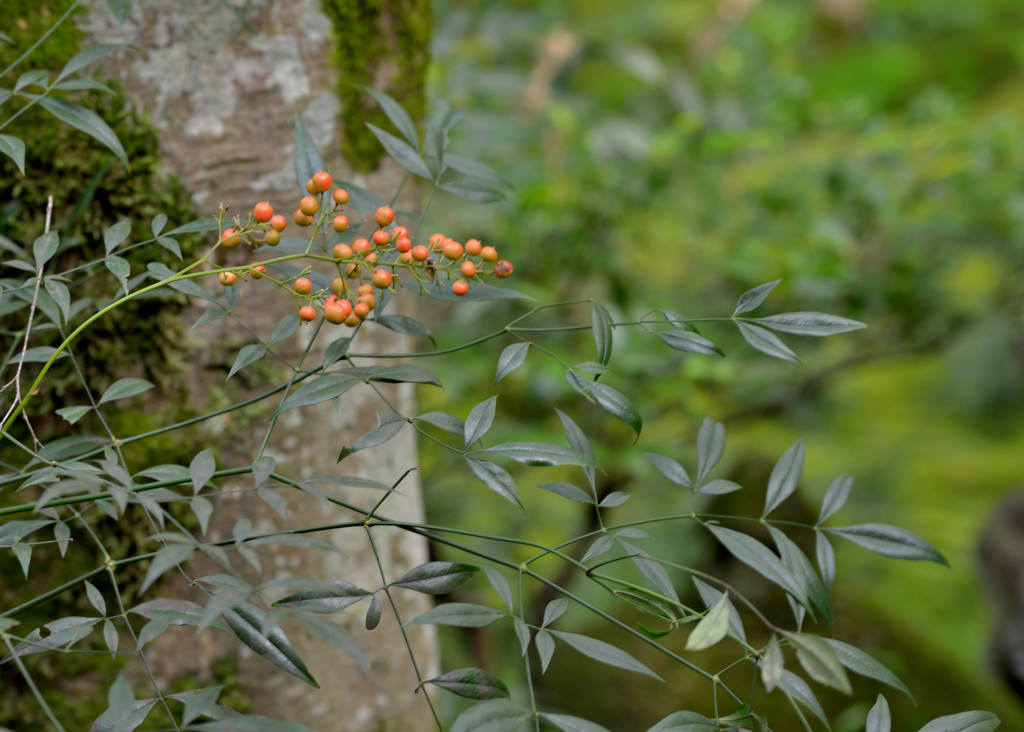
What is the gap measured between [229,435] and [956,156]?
142 cm

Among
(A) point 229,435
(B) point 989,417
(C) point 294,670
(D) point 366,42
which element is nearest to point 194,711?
A: (C) point 294,670

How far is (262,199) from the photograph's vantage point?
71 centimetres

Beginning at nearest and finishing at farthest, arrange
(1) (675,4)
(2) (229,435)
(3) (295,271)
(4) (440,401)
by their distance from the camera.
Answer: (3) (295,271), (2) (229,435), (4) (440,401), (1) (675,4)

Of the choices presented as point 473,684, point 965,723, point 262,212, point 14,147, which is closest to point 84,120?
point 14,147

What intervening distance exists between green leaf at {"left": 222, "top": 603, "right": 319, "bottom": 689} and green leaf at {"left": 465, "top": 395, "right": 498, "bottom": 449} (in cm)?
15

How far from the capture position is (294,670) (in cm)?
40

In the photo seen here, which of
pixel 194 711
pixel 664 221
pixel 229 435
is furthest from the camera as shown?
pixel 664 221

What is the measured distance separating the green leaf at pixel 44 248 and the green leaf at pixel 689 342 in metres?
0.41

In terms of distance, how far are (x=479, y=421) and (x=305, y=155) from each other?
0.23 m

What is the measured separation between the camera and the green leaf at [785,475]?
1.62 feet

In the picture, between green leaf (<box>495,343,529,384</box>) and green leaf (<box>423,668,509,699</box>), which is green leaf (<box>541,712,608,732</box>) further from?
green leaf (<box>495,343,529,384</box>)

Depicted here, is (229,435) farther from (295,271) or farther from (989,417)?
(989,417)

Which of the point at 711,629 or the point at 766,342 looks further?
the point at 766,342

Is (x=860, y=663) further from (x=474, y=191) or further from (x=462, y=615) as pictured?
(x=474, y=191)
